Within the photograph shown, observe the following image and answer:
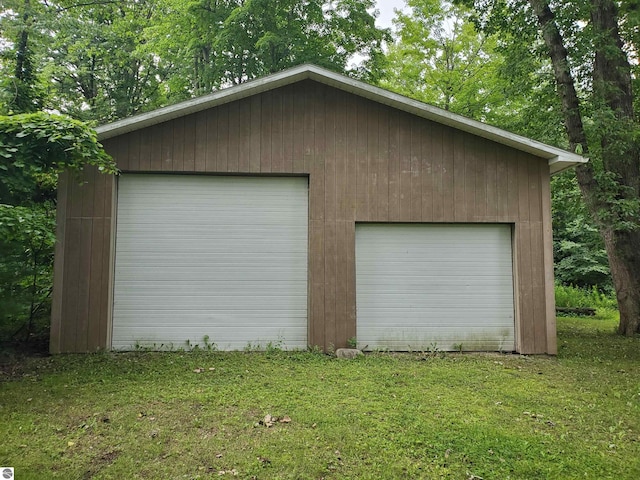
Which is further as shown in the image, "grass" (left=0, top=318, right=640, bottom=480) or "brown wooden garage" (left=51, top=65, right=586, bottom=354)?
"brown wooden garage" (left=51, top=65, right=586, bottom=354)

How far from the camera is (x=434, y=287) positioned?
265 inches

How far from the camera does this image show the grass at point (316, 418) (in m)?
2.91

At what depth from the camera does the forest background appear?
5664 millimetres

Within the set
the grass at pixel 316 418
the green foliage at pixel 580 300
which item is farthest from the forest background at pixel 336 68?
the grass at pixel 316 418

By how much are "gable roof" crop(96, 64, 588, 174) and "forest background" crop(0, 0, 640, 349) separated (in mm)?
1065

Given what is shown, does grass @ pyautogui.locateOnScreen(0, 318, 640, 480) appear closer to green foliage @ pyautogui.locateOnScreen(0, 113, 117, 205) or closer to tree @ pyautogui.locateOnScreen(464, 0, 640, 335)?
green foliage @ pyautogui.locateOnScreen(0, 113, 117, 205)

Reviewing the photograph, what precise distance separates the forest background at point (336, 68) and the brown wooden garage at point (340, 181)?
1173mm

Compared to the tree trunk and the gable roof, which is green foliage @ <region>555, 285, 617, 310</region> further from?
the gable roof

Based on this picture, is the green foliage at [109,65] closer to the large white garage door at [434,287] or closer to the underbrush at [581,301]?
the large white garage door at [434,287]

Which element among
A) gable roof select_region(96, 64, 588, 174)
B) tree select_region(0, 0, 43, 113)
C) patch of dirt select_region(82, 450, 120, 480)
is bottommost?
patch of dirt select_region(82, 450, 120, 480)

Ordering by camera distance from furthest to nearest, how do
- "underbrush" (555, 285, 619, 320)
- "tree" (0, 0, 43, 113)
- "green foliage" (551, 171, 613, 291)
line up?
"green foliage" (551, 171, 613, 291), "underbrush" (555, 285, 619, 320), "tree" (0, 0, 43, 113)

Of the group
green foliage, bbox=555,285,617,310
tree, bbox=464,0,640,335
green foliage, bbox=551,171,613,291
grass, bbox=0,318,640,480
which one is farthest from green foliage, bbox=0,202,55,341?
green foliage, bbox=551,171,613,291

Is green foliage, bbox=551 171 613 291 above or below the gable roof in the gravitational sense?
below

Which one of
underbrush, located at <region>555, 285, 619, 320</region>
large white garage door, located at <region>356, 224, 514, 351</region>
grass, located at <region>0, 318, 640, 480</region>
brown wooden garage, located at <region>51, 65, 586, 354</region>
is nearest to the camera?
grass, located at <region>0, 318, 640, 480</region>
